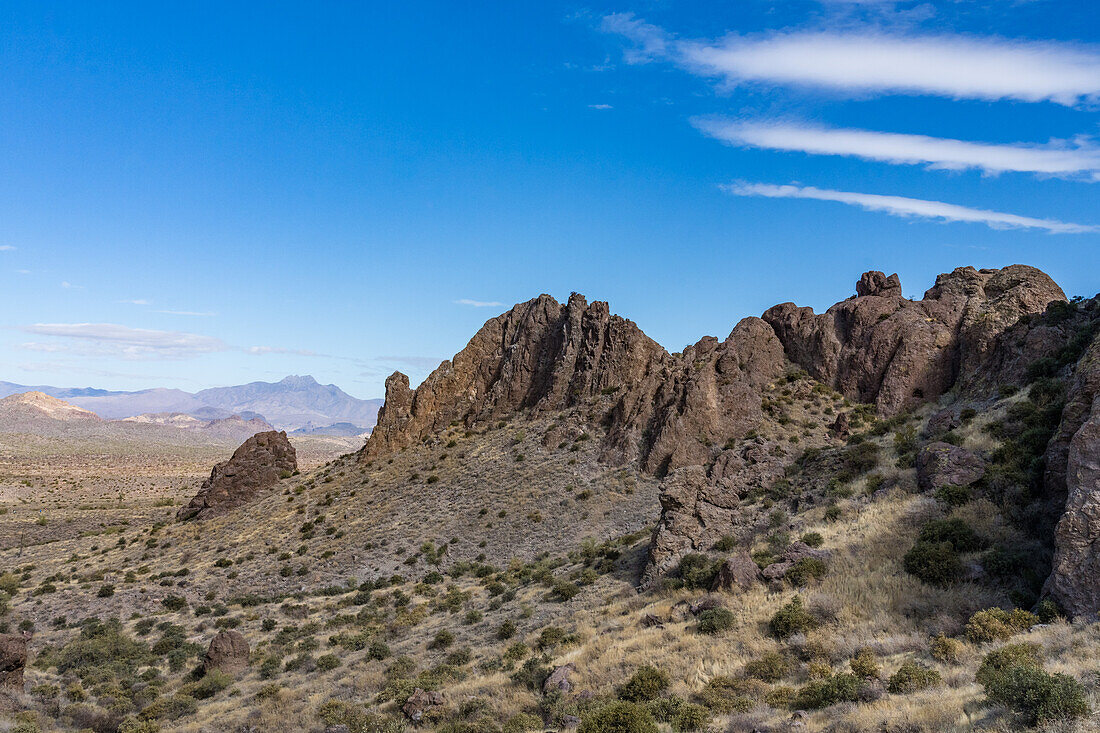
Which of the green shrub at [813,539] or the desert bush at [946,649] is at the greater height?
the green shrub at [813,539]

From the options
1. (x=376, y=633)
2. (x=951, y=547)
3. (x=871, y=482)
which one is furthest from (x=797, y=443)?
(x=376, y=633)

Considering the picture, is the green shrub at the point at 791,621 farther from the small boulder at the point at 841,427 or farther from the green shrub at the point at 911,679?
the small boulder at the point at 841,427

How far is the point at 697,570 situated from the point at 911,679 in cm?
1200

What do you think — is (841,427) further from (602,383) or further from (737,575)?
(737,575)

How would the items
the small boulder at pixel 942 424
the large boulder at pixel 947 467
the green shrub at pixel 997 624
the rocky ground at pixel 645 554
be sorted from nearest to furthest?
the green shrub at pixel 997 624, the rocky ground at pixel 645 554, the large boulder at pixel 947 467, the small boulder at pixel 942 424

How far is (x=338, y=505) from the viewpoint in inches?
2224

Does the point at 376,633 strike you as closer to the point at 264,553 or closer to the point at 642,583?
the point at 642,583

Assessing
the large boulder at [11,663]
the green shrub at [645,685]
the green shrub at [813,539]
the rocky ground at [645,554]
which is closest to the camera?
the rocky ground at [645,554]

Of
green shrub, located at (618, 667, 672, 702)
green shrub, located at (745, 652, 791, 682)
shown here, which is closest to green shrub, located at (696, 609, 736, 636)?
green shrub, located at (745, 652, 791, 682)

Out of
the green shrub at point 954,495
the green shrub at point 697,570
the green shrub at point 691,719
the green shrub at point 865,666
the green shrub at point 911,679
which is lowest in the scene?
the green shrub at point 691,719

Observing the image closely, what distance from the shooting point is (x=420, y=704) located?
69.6 feet

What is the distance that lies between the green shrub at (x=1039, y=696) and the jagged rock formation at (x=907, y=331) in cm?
3937

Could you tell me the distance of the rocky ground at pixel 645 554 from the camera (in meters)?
16.4

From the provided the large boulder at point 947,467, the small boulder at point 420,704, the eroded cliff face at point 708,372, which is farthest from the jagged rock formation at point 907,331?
the small boulder at point 420,704
